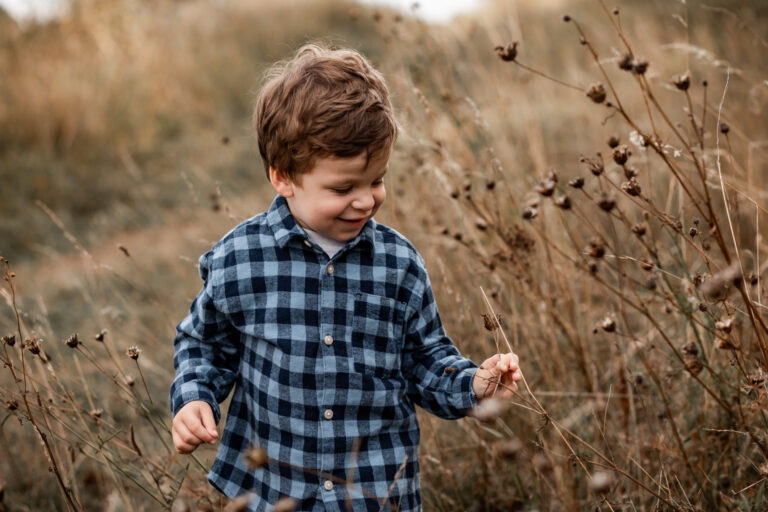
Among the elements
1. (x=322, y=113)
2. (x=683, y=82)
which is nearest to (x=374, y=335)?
(x=322, y=113)

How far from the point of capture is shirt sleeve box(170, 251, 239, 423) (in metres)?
1.47

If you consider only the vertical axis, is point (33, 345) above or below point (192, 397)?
above

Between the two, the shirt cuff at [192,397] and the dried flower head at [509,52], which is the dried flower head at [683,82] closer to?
the dried flower head at [509,52]

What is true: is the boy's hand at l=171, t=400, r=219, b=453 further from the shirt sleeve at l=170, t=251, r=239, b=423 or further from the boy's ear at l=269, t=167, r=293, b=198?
the boy's ear at l=269, t=167, r=293, b=198

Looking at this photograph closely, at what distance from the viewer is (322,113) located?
4.72 ft

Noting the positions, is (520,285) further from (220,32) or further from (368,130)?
(220,32)

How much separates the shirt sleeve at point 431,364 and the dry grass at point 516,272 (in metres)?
0.13

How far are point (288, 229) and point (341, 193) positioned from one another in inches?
6.6

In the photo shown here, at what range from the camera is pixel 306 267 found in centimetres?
154

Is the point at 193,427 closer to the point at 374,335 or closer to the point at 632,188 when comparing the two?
the point at 374,335

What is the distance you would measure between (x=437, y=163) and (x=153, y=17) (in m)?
7.25

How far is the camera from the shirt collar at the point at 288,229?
1.52 meters

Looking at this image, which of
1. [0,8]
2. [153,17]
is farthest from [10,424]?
[153,17]

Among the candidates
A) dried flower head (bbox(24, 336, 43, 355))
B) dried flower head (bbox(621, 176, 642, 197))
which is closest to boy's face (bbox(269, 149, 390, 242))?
dried flower head (bbox(621, 176, 642, 197))
